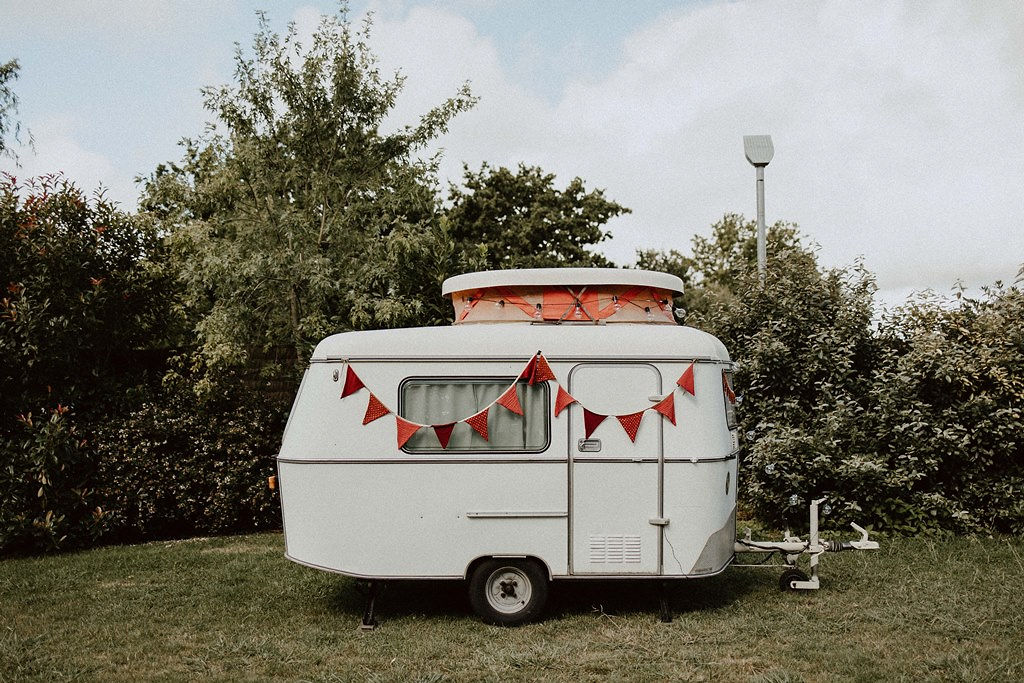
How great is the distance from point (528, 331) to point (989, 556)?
5.26m

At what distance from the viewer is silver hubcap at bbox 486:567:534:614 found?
22.0 ft

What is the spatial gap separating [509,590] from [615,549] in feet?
2.72

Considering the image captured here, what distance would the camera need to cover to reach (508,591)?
674 centimetres

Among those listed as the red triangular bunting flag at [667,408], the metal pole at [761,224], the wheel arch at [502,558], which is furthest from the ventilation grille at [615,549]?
the metal pole at [761,224]

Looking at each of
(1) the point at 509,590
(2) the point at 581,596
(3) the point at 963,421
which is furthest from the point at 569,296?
(3) the point at 963,421

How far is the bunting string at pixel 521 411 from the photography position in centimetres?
657

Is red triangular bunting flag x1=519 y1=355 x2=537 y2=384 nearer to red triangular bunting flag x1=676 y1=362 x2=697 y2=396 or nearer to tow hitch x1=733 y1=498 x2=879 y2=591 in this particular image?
red triangular bunting flag x1=676 y1=362 x2=697 y2=396

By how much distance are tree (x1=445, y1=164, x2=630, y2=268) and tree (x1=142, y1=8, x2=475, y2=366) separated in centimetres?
1160

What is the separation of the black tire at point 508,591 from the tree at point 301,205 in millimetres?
4980

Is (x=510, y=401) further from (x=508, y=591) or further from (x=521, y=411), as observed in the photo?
(x=508, y=591)

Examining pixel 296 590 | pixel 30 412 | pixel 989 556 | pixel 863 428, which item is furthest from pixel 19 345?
pixel 989 556

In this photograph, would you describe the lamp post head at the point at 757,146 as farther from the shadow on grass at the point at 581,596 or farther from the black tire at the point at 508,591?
the black tire at the point at 508,591

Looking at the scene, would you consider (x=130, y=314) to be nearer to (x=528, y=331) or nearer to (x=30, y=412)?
(x=30, y=412)

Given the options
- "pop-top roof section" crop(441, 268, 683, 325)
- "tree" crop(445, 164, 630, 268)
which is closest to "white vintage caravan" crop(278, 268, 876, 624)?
"pop-top roof section" crop(441, 268, 683, 325)
